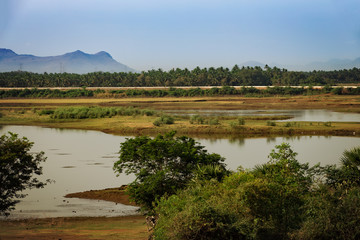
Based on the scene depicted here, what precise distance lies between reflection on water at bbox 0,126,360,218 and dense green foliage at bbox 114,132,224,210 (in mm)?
3346

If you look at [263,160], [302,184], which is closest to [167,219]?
[302,184]

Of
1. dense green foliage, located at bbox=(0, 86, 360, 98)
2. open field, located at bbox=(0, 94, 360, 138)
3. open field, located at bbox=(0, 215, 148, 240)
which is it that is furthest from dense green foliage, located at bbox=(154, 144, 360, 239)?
dense green foliage, located at bbox=(0, 86, 360, 98)

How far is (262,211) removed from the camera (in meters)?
12.7

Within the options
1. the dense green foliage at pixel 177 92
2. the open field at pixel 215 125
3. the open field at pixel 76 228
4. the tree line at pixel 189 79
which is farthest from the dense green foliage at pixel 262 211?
the tree line at pixel 189 79

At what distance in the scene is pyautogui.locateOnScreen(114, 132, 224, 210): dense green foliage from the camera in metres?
16.5

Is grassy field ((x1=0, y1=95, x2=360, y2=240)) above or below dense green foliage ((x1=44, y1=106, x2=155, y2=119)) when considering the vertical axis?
below

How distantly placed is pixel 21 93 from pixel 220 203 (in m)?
109

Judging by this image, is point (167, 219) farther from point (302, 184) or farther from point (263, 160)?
point (263, 160)

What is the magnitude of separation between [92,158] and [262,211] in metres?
21.2

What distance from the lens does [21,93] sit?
114m

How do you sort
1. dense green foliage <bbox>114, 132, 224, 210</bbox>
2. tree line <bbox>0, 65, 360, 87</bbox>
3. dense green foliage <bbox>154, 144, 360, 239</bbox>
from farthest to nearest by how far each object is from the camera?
tree line <bbox>0, 65, 360, 87</bbox>, dense green foliage <bbox>114, 132, 224, 210</bbox>, dense green foliage <bbox>154, 144, 360, 239</bbox>

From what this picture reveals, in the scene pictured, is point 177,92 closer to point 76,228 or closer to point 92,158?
point 92,158

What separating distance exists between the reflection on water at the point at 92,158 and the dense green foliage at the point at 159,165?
11.0ft

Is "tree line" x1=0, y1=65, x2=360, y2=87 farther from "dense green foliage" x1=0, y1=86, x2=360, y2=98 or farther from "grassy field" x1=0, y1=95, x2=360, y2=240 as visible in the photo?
"grassy field" x1=0, y1=95, x2=360, y2=240
